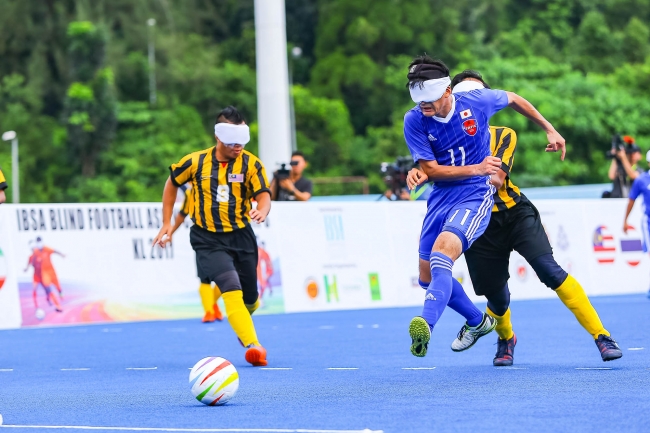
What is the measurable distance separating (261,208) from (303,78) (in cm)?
5993

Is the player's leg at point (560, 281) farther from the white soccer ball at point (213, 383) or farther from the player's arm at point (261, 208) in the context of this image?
the white soccer ball at point (213, 383)

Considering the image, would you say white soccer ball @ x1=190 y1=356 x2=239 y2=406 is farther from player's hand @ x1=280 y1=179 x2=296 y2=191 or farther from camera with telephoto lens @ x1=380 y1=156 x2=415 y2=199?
camera with telephoto lens @ x1=380 y1=156 x2=415 y2=199

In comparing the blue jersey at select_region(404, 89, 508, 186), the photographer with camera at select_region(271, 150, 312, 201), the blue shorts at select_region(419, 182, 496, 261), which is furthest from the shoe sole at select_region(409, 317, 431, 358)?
the photographer with camera at select_region(271, 150, 312, 201)

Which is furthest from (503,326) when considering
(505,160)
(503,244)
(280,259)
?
(280,259)

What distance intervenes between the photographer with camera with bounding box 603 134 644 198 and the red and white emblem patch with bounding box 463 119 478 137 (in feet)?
35.9

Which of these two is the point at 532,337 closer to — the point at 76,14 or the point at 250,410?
the point at 250,410

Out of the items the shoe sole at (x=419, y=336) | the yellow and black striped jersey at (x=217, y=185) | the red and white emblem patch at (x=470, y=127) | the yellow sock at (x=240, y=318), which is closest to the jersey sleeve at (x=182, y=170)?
the yellow and black striped jersey at (x=217, y=185)

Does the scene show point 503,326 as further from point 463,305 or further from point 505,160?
point 505,160

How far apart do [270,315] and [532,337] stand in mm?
5840

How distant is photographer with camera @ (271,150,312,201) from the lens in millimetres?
17203

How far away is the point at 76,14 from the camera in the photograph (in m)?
63.6

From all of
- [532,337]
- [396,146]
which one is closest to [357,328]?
[532,337]

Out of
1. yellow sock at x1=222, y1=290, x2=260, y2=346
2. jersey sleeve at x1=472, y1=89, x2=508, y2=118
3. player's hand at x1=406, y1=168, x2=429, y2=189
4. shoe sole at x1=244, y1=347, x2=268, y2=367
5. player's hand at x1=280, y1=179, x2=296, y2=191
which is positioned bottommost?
shoe sole at x1=244, y1=347, x2=268, y2=367

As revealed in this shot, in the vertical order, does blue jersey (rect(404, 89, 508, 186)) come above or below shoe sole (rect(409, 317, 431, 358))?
above
